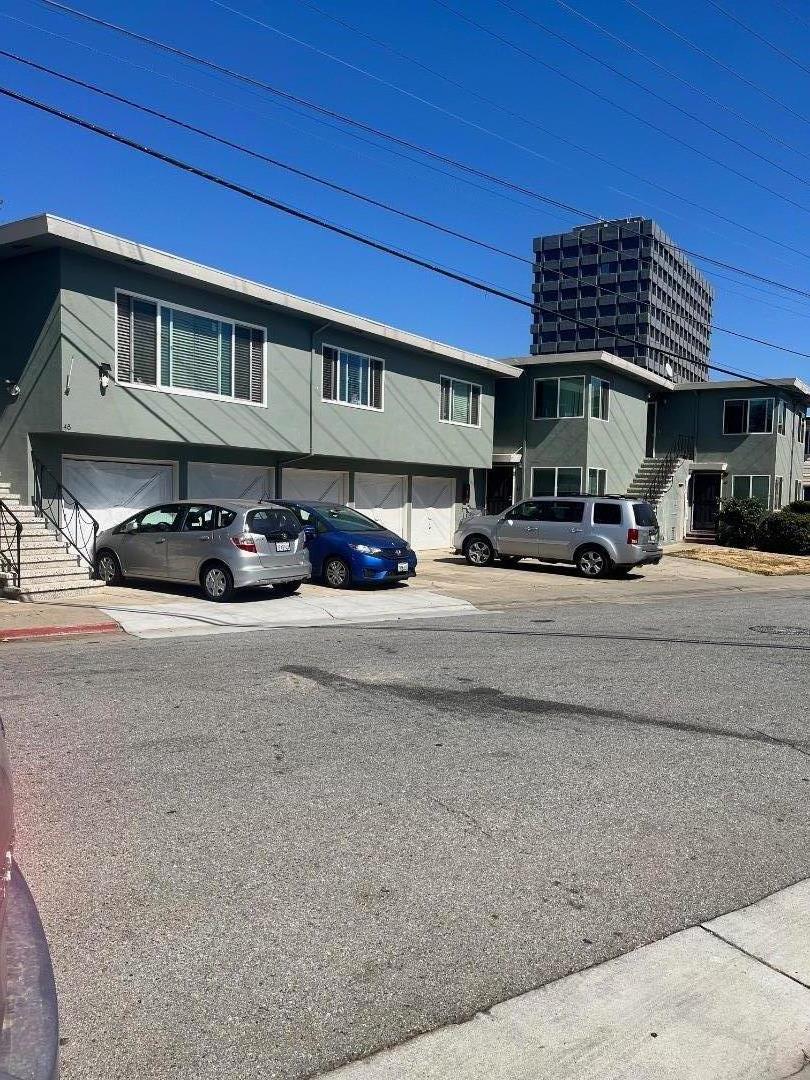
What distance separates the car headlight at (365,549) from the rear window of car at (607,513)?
6.35 meters

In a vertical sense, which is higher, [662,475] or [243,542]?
[662,475]

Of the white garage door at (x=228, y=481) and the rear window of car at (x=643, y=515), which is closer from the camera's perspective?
the white garage door at (x=228, y=481)

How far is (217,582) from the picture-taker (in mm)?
13781

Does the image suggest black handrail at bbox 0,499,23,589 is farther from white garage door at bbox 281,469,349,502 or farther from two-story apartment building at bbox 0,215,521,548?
white garage door at bbox 281,469,349,502

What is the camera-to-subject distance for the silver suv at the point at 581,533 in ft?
63.9

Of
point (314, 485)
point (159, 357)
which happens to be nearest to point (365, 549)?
point (159, 357)

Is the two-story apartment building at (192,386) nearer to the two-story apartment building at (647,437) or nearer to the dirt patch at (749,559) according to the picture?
the two-story apartment building at (647,437)

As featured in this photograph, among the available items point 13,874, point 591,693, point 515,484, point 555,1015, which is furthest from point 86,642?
point 515,484

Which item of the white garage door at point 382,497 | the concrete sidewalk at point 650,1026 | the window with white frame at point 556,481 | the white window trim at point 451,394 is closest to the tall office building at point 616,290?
the window with white frame at point 556,481

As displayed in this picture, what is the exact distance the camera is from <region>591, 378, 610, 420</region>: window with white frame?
28750 millimetres

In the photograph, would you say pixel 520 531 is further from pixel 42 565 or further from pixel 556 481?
pixel 42 565

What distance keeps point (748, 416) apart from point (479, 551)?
61.5ft

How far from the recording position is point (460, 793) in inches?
200

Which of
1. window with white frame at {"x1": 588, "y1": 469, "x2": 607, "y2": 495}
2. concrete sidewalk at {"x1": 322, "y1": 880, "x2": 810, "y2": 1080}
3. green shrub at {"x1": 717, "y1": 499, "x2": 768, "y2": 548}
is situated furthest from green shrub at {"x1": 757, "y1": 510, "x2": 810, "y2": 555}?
concrete sidewalk at {"x1": 322, "y1": 880, "x2": 810, "y2": 1080}
